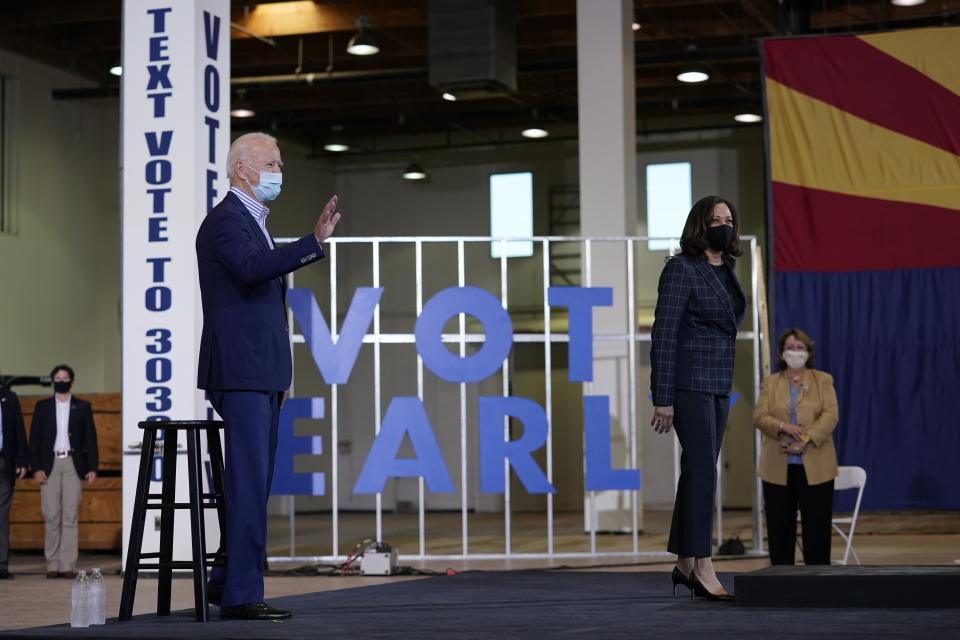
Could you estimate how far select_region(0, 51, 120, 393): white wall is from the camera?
14.0m

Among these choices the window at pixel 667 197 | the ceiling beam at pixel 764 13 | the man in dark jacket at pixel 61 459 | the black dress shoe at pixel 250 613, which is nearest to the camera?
the black dress shoe at pixel 250 613

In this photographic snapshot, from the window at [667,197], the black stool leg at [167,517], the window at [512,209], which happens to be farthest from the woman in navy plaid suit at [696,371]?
the window at [512,209]

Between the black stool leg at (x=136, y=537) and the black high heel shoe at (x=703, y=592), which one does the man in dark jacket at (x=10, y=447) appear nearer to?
the black stool leg at (x=136, y=537)

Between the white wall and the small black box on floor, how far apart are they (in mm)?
11141

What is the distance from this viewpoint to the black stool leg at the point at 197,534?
4020 mm

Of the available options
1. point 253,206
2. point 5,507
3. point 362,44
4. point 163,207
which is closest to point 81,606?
point 253,206

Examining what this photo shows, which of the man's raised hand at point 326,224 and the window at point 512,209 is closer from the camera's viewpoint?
the man's raised hand at point 326,224

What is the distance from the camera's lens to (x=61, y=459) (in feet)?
29.7

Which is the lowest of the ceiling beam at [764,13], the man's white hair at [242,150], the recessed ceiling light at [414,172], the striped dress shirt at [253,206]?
the striped dress shirt at [253,206]

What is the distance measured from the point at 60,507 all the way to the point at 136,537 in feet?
17.2

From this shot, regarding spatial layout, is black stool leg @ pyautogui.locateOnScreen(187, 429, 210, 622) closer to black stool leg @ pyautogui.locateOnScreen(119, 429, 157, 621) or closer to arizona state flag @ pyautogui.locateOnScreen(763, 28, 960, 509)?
black stool leg @ pyautogui.locateOnScreen(119, 429, 157, 621)

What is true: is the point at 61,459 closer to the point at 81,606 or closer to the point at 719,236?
the point at 81,606

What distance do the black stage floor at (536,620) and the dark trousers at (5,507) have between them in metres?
4.37

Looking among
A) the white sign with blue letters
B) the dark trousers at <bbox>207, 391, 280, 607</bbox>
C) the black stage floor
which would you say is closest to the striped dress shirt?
the dark trousers at <bbox>207, 391, 280, 607</bbox>
